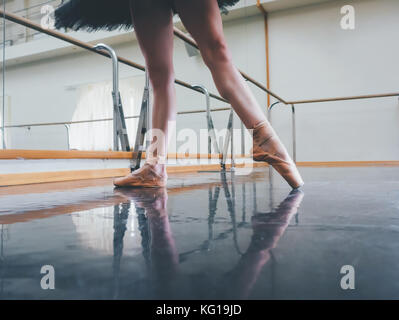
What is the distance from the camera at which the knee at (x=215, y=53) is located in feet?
2.60

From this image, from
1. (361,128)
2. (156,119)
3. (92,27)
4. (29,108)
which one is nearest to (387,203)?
(156,119)

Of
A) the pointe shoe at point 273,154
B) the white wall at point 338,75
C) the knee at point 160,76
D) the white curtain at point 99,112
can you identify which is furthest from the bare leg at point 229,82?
the white wall at point 338,75

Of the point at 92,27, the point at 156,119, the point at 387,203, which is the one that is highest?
the point at 92,27

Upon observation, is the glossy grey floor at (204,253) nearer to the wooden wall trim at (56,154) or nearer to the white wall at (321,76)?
the wooden wall trim at (56,154)

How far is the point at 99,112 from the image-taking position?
429 centimetres

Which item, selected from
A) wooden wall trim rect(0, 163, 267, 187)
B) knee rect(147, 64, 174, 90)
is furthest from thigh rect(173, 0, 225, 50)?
wooden wall trim rect(0, 163, 267, 187)

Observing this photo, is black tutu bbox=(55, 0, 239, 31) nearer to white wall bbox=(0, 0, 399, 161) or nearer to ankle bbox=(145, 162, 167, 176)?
ankle bbox=(145, 162, 167, 176)

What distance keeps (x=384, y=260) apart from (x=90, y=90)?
15.0ft

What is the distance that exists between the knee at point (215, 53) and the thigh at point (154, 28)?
0.12m

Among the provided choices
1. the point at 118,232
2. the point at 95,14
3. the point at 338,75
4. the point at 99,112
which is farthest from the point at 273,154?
the point at 99,112

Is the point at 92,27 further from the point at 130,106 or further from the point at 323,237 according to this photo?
the point at 130,106

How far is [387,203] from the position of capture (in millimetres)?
495

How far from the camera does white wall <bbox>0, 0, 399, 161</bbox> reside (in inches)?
138
